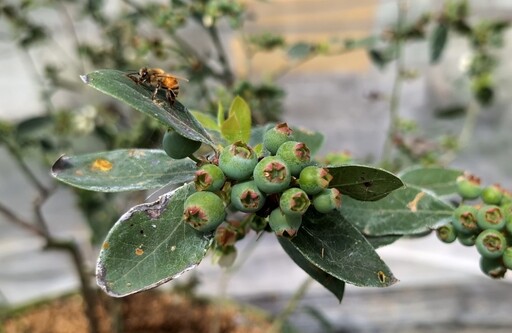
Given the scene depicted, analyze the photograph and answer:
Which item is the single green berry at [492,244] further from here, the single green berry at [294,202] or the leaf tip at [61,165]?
the leaf tip at [61,165]

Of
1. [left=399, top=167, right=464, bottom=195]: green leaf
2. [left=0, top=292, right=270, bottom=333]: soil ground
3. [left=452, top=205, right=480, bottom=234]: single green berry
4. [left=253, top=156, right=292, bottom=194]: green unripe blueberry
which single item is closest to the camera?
[left=253, top=156, right=292, bottom=194]: green unripe blueberry

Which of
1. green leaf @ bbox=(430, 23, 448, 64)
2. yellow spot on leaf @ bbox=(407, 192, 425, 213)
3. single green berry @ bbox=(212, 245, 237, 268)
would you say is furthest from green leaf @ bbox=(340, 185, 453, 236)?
green leaf @ bbox=(430, 23, 448, 64)

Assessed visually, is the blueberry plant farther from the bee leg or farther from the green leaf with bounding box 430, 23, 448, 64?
the green leaf with bounding box 430, 23, 448, 64

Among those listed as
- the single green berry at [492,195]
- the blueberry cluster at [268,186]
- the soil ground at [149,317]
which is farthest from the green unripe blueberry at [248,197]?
the soil ground at [149,317]

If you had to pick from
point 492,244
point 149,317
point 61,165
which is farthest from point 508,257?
point 149,317

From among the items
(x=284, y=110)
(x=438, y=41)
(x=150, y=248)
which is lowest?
(x=284, y=110)

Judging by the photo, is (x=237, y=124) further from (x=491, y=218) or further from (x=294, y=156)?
(x=491, y=218)
